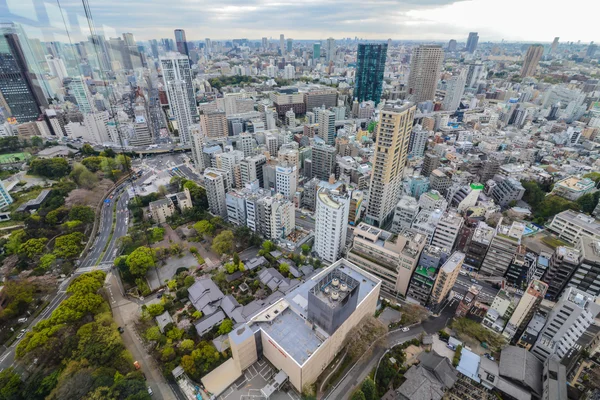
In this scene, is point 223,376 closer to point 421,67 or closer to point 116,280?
point 116,280

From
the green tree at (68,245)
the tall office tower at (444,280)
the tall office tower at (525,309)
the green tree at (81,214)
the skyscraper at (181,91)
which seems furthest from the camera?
the skyscraper at (181,91)

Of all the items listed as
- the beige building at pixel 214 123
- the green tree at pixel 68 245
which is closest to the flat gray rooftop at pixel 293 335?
the green tree at pixel 68 245

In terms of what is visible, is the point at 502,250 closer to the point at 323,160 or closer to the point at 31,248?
the point at 323,160

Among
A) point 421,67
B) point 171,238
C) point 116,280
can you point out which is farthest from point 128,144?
point 421,67

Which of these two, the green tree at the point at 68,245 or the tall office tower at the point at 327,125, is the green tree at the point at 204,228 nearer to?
the green tree at the point at 68,245

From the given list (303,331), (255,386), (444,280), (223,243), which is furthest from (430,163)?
(255,386)
